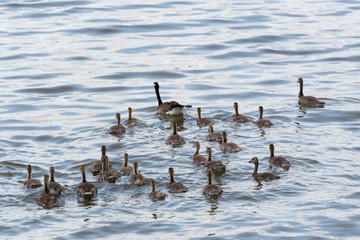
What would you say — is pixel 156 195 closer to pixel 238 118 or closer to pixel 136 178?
pixel 136 178

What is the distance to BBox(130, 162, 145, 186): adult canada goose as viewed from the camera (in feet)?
43.7

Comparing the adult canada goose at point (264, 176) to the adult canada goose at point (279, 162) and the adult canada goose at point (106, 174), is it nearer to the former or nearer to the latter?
the adult canada goose at point (279, 162)

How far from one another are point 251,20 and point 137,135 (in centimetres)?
1713

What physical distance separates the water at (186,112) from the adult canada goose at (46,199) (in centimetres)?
13

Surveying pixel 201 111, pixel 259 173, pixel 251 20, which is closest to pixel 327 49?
pixel 251 20

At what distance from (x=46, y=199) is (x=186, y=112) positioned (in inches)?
287

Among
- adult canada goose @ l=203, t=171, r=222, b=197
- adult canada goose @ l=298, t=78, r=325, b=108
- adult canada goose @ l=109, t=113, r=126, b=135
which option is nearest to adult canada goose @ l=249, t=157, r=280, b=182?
adult canada goose @ l=203, t=171, r=222, b=197

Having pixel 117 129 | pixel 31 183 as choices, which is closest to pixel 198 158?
pixel 117 129

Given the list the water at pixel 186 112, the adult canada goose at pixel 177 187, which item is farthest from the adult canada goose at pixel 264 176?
the adult canada goose at pixel 177 187

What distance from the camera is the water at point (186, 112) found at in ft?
39.5

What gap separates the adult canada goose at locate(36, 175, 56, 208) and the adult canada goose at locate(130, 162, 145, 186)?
5.11ft

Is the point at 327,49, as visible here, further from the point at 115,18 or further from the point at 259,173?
the point at 259,173

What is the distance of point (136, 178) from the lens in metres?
13.4

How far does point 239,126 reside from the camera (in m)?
A: 17.4
